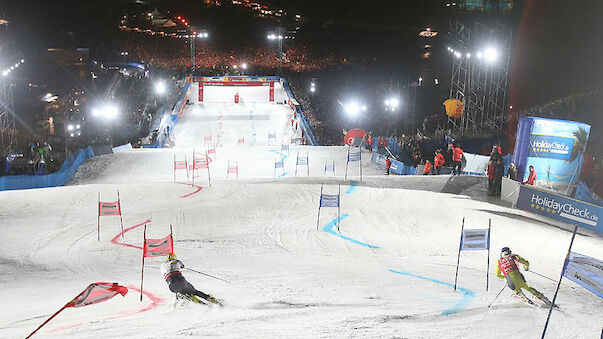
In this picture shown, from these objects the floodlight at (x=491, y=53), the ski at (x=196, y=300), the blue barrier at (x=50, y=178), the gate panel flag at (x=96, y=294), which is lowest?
the ski at (x=196, y=300)

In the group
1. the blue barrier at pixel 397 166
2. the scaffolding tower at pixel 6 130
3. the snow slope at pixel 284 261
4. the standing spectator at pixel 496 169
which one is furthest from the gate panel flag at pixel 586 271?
the scaffolding tower at pixel 6 130

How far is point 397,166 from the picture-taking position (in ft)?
77.5

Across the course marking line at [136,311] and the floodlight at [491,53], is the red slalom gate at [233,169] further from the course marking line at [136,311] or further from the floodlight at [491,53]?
the floodlight at [491,53]

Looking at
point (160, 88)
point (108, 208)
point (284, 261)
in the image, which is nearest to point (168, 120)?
point (160, 88)

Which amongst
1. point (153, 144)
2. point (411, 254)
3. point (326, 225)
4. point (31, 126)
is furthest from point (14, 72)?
point (411, 254)

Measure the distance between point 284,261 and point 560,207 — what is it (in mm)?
10017

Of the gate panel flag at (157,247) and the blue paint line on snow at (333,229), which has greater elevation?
the gate panel flag at (157,247)

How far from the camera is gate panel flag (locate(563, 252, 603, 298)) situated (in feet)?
18.6

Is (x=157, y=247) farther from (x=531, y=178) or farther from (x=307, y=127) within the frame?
(x=307, y=127)

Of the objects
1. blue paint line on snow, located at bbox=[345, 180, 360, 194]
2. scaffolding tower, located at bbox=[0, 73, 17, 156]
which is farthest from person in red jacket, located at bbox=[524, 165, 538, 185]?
scaffolding tower, located at bbox=[0, 73, 17, 156]

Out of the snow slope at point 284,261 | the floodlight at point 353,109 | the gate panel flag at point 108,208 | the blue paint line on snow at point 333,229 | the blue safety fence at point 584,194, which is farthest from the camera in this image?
the floodlight at point 353,109

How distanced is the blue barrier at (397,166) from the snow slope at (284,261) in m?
3.58

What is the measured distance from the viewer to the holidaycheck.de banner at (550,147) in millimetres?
17359

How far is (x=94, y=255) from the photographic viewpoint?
10500 millimetres
